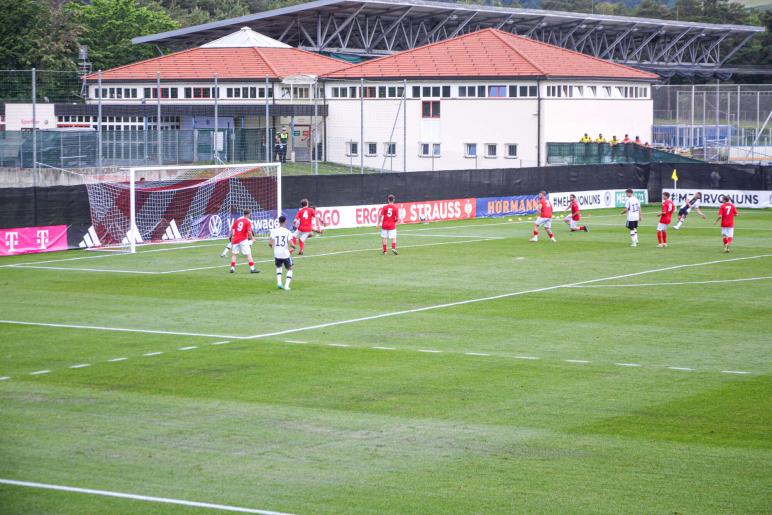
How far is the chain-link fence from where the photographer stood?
74.2m

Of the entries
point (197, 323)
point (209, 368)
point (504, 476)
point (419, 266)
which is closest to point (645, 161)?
point (419, 266)

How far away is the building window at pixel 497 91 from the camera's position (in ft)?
233

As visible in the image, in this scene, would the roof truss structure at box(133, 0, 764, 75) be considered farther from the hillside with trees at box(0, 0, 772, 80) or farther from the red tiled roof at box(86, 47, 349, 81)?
the red tiled roof at box(86, 47, 349, 81)

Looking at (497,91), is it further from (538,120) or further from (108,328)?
(108,328)

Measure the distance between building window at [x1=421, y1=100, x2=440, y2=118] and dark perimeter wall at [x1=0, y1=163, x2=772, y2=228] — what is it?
13761 mm

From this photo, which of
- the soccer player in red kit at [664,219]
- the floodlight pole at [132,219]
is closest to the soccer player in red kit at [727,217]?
the soccer player in red kit at [664,219]

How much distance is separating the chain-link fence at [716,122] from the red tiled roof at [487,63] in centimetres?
396

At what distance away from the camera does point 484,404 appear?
16953 millimetres

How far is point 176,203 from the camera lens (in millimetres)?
43750

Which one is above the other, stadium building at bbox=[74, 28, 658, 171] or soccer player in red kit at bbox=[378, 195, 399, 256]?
stadium building at bbox=[74, 28, 658, 171]

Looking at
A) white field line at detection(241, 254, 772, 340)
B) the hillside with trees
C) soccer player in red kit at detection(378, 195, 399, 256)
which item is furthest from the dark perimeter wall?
the hillside with trees

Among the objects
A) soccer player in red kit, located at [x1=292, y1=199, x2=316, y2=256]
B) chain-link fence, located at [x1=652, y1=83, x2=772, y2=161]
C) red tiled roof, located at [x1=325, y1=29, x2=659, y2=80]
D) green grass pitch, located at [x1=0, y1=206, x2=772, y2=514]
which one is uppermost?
red tiled roof, located at [x1=325, y1=29, x2=659, y2=80]

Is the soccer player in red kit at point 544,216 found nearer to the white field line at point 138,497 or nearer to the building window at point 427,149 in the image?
the building window at point 427,149

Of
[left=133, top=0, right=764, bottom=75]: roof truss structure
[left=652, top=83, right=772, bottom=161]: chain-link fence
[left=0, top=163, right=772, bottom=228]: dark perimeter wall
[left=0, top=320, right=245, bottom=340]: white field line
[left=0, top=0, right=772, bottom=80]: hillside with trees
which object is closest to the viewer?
[left=0, top=320, right=245, bottom=340]: white field line
